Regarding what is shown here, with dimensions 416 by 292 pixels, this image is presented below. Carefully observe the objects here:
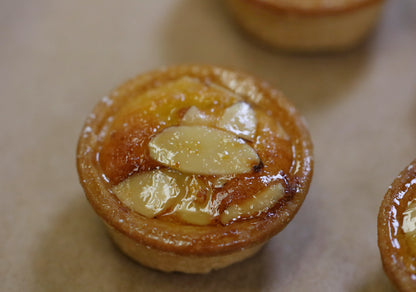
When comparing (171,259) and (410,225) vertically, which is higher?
(410,225)

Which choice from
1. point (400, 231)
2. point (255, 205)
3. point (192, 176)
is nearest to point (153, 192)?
point (192, 176)

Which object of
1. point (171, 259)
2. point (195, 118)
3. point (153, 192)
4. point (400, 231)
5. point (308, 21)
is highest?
point (308, 21)

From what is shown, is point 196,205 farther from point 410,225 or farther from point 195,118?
point 410,225

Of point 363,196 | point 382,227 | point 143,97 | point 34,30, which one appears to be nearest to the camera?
point 382,227

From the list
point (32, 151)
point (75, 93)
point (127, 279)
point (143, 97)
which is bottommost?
point (127, 279)

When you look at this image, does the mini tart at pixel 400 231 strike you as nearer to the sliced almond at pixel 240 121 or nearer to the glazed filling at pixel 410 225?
the glazed filling at pixel 410 225

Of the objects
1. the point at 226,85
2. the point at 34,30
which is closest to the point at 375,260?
the point at 226,85

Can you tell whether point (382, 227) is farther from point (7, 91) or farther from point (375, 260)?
point (7, 91)
